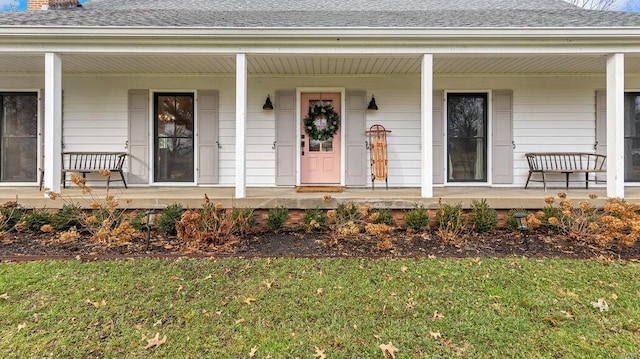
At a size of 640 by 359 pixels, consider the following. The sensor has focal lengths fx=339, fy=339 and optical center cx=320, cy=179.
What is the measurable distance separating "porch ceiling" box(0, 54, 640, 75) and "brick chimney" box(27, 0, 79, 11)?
160cm

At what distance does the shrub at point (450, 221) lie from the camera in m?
4.03

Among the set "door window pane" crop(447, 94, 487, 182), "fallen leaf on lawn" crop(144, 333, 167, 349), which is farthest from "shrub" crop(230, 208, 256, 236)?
"door window pane" crop(447, 94, 487, 182)

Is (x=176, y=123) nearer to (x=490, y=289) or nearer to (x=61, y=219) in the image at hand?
(x=61, y=219)

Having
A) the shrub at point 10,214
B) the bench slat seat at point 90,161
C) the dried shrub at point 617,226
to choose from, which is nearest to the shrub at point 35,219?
the shrub at point 10,214

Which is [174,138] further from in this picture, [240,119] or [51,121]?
[240,119]

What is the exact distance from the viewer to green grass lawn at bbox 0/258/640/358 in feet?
6.99

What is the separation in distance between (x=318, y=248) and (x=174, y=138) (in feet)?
13.2

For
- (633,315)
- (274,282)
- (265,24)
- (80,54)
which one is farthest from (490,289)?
(80,54)

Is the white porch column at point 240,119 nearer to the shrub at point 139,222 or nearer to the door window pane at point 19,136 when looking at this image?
the shrub at point 139,222

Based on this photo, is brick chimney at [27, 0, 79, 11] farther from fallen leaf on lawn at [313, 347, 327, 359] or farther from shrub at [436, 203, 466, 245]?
fallen leaf on lawn at [313, 347, 327, 359]

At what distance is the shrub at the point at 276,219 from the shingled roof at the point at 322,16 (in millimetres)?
2462

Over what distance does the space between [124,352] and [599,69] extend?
7.75 m

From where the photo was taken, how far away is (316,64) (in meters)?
5.57

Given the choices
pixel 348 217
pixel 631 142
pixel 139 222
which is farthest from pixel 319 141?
pixel 631 142
